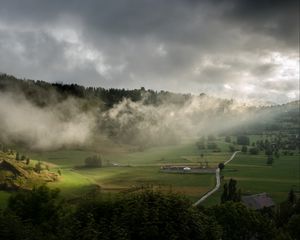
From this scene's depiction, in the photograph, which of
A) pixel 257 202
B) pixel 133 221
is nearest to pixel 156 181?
pixel 257 202

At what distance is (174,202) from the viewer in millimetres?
45406

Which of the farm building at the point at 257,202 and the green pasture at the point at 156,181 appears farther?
the green pasture at the point at 156,181

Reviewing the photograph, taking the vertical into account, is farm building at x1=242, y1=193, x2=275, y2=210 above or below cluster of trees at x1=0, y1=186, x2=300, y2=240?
below

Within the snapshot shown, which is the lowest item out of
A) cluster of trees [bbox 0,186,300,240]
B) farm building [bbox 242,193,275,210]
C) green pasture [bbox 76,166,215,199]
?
farm building [bbox 242,193,275,210]

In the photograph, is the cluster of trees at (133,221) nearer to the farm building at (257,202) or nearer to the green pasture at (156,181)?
the farm building at (257,202)

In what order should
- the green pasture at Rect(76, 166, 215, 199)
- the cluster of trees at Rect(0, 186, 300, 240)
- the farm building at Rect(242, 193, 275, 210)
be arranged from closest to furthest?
the cluster of trees at Rect(0, 186, 300, 240) → the farm building at Rect(242, 193, 275, 210) → the green pasture at Rect(76, 166, 215, 199)

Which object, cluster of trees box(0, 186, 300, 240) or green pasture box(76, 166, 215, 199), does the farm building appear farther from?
cluster of trees box(0, 186, 300, 240)

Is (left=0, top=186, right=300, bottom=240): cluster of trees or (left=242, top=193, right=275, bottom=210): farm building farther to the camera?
(left=242, top=193, right=275, bottom=210): farm building

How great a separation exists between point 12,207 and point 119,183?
9847 centimetres

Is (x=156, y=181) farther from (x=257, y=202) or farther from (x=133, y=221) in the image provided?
(x=133, y=221)

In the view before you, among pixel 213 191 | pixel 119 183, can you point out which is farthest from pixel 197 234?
pixel 119 183

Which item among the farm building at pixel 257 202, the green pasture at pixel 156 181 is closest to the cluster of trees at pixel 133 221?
the farm building at pixel 257 202

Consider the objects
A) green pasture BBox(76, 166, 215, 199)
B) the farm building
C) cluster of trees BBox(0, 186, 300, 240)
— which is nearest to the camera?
cluster of trees BBox(0, 186, 300, 240)

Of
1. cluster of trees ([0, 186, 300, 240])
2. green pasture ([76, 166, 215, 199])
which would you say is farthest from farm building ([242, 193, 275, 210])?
cluster of trees ([0, 186, 300, 240])
